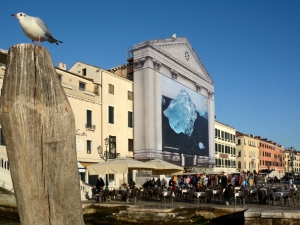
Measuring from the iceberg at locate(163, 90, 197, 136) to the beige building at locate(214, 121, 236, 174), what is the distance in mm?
18108

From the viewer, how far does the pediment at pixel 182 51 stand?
40781mm

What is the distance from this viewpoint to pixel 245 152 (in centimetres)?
8575

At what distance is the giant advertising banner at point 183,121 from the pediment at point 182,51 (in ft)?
9.88

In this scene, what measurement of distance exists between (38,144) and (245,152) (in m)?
86.3

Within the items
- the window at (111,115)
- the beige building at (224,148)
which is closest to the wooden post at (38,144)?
the window at (111,115)

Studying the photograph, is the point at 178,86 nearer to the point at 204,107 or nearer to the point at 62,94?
the point at 204,107

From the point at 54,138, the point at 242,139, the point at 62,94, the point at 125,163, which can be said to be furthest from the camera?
the point at 242,139

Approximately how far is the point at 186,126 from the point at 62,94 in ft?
133

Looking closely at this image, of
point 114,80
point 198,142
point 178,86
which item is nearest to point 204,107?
point 198,142

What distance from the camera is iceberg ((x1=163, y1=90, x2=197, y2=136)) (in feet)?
133

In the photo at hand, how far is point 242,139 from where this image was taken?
8506 centimetres

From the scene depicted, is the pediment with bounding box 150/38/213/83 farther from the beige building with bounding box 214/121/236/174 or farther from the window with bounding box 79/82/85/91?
the beige building with bounding box 214/121/236/174

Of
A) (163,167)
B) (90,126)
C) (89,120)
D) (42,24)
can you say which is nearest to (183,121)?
(89,120)

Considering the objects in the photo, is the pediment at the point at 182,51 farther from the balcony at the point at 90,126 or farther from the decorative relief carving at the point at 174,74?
the balcony at the point at 90,126
